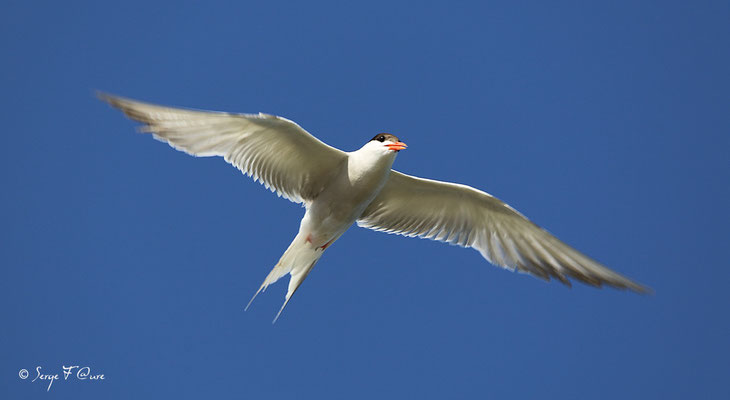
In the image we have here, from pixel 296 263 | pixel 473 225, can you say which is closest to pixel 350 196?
pixel 296 263

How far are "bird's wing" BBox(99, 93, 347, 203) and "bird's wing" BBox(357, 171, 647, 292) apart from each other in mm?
943

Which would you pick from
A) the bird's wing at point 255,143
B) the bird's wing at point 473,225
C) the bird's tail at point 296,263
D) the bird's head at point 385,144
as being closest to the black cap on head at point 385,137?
the bird's head at point 385,144

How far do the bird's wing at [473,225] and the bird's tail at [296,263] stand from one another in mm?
839

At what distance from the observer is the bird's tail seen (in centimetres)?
794

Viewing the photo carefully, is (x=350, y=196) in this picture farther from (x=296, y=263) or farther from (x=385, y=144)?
(x=296, y=263)

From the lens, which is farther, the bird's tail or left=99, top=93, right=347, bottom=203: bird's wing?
the bird's tail

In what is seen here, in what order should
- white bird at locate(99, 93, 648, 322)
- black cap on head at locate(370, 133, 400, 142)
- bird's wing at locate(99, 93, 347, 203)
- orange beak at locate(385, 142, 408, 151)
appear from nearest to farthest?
1. bird's wing at locate(99, 93, 347, 203)
2. white bird at locate(99, 93, 648, 322)
3. orange beak at locate(385, 142, 408, 151)
4. black cap on head at locate(370, 133, 400, 142)

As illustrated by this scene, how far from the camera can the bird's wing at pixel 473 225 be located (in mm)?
7992

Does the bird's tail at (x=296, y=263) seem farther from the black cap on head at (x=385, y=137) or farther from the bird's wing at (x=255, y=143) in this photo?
the black cap on head at (x=385, y=137)

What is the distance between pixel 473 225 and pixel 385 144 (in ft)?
6.44

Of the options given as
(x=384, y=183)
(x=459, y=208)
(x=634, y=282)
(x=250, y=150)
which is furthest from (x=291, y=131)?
(x=634, y=282)

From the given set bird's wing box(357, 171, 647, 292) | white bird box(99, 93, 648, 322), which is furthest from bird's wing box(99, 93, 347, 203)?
bird's wing box(357, 171, 647, 292)

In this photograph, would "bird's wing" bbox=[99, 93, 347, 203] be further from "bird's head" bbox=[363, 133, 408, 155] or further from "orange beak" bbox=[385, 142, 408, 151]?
"orange beak" bbox=[385, 142, 408, 151]

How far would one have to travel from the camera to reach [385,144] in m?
7.19
